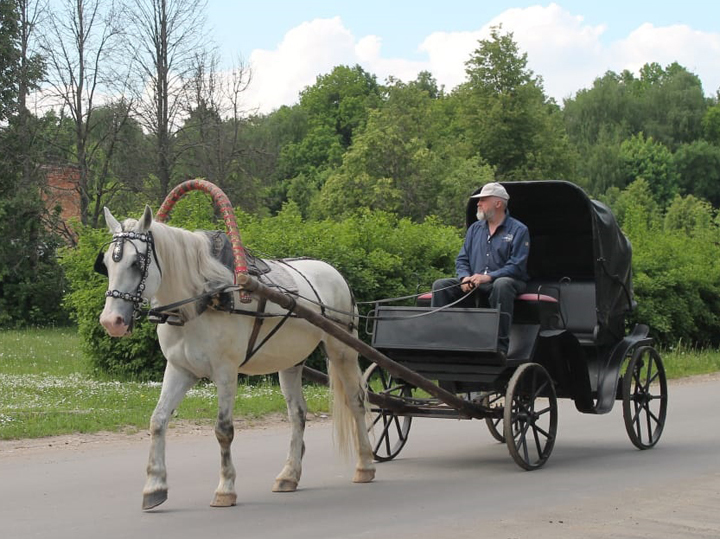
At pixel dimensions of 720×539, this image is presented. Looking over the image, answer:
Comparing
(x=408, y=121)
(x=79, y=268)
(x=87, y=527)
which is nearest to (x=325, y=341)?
(x=87, y=527)

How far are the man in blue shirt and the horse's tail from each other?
1.07m

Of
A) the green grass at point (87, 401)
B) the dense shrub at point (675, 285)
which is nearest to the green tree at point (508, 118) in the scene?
the dense shrub at point (675, 285)

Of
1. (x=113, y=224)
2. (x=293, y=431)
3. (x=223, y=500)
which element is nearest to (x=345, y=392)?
(x=293, y=431)

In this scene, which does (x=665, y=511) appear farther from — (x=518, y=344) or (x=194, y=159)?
(x=194, y=159)

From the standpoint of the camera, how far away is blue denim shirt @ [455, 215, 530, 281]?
892 centimetres

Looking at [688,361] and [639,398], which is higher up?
[639,398]

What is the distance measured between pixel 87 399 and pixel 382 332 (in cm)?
542

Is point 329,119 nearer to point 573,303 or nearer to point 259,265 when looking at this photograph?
point 573,303

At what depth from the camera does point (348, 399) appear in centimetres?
850

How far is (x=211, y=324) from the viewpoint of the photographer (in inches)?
285

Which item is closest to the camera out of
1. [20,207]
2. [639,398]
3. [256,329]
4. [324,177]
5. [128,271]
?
[128,271]

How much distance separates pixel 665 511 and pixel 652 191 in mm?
72778

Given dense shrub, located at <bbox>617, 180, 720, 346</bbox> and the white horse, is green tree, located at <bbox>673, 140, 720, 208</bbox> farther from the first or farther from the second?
the white horse

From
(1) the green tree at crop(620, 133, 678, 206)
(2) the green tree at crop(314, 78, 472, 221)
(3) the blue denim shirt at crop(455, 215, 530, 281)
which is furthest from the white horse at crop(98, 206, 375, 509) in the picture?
(1) the green tree at crop(620, 133, 678, 206)
